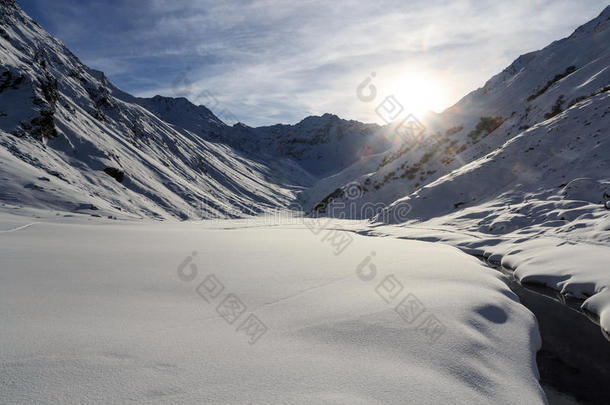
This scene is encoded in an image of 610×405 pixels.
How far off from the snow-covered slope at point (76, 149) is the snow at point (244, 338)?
28268 millimetres

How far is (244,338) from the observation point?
440cm

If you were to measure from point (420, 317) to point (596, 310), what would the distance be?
6246mm

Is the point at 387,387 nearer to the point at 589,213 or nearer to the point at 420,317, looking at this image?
the point at 420,317

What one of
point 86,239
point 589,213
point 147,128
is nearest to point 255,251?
point 86,239

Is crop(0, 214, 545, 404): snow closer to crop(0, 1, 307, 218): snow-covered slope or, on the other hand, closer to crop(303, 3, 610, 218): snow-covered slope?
crop(0, 1, 307, 218): snow-covered slope

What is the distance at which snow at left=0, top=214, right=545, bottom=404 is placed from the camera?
123 inches

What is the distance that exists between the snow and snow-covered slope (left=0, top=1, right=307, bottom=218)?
28.3 m

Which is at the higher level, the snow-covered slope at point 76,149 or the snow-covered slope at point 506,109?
the snow-covered slope at point 76,149

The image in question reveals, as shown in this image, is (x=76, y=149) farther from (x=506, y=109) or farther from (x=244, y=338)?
(x=506, y=109)

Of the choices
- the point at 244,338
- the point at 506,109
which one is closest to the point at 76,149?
the point at 244,338

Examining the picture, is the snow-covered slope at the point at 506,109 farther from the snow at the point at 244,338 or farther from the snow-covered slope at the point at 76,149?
the snow-covered slope at the point at 76,149

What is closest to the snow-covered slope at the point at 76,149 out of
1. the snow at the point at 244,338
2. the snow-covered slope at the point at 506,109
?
the snow at the point at 244,338

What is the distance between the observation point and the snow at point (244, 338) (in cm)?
312

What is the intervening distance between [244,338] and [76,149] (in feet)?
195
